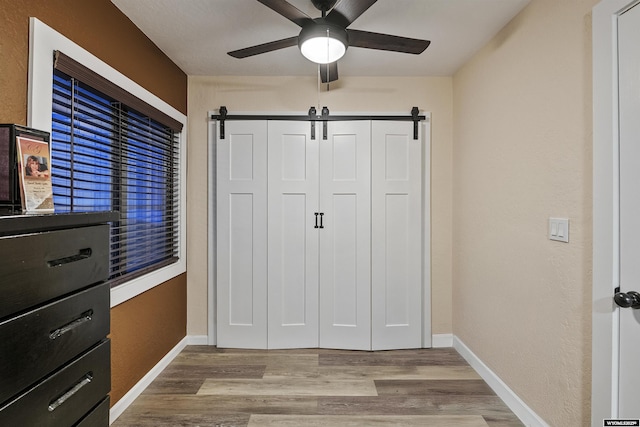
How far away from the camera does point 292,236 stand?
3170 millimetres

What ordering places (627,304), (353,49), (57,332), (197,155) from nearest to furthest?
1. (57,332)
2. (627,304)
3. (353,49)
4. (197,155)

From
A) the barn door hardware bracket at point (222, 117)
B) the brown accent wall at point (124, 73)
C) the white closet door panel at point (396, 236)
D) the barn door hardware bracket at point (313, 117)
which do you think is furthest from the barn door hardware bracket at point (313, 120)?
the brown accent wall at point (124, 73)

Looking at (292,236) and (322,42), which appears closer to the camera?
(322,42)

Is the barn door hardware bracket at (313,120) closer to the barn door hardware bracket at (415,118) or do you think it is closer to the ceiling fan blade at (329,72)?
the ceiling fan blade at (329,72)

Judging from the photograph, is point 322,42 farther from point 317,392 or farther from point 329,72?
point 317,392

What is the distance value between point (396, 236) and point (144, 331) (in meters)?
2.15

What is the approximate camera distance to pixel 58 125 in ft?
5.55

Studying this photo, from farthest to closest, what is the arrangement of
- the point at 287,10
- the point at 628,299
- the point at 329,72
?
the point at 329,72 < the point at 287,10 < the point at 628,299

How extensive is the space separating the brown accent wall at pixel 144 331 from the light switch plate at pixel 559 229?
2513 millimetres

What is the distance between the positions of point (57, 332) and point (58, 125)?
117 cm

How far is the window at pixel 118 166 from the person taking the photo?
1.71 metres

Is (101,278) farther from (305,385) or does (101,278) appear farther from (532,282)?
(532,282)

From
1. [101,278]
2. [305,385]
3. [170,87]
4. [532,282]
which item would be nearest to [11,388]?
[101,278]

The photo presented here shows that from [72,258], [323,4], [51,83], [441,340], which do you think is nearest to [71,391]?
[72,258]
